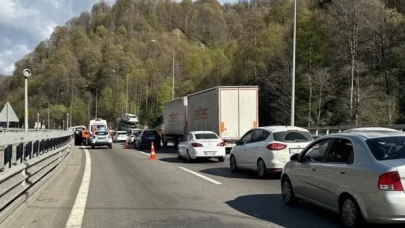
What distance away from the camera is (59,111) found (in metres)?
116

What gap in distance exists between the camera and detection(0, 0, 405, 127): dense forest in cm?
4662

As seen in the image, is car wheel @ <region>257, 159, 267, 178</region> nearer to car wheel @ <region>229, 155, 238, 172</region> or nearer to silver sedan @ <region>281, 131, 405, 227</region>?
car wheel @ <region>229, 155, 238, 172</region>

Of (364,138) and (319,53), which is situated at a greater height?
(319,53)

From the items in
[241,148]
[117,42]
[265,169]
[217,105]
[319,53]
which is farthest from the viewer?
[117,42]

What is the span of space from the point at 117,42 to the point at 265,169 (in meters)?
120

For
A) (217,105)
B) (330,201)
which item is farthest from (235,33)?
(330,201)

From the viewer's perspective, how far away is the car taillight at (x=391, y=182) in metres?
6.54

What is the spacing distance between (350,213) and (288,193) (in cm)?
233

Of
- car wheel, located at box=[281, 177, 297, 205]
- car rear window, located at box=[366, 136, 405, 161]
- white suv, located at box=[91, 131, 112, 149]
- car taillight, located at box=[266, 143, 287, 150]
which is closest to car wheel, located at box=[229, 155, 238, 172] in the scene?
car taillight, located at box=[266, 143, 287, 150]

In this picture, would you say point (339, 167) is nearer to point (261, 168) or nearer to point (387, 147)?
point (387, 147)

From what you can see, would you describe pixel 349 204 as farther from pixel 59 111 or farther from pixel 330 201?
pixel 59 111

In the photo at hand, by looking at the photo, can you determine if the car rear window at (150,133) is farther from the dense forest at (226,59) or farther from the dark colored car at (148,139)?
the dense forest at (226,59)

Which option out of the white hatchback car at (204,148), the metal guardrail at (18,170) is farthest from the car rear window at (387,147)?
the white hatchback car at (204,148)

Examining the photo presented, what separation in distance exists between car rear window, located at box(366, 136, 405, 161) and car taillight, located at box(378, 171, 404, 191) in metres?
0.42
